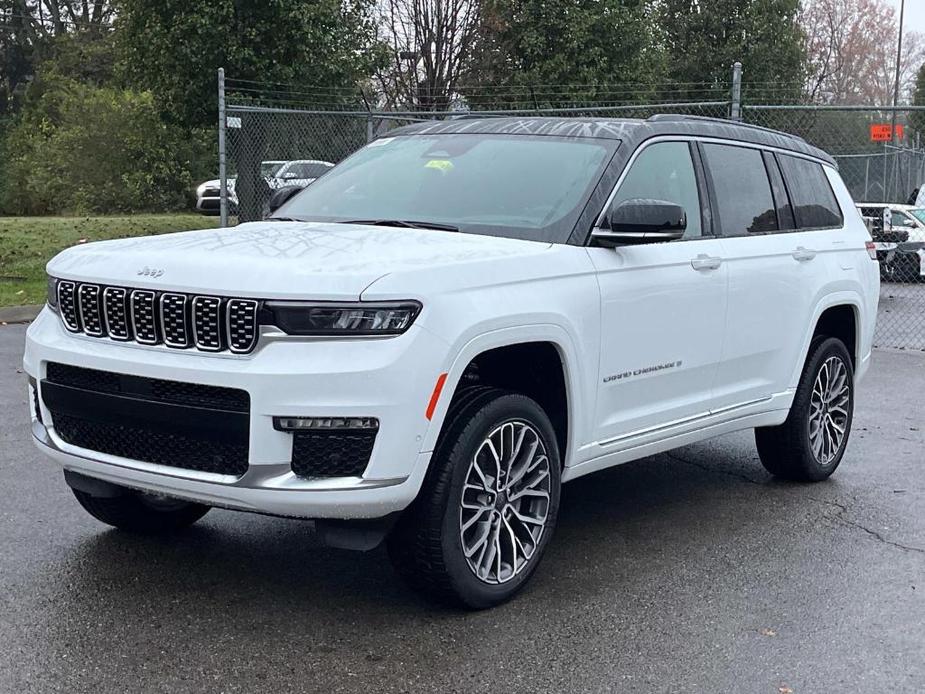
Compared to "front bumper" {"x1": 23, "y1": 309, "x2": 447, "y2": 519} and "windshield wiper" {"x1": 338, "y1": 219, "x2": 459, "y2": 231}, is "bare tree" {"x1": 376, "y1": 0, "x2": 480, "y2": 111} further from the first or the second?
"front bumper" {"x1": 23, "y1": 309, "x2": 447, "y2": 519}

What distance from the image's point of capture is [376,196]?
18.2 ft

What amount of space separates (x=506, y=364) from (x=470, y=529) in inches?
26.7

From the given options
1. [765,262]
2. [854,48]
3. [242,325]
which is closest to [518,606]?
[242,325]

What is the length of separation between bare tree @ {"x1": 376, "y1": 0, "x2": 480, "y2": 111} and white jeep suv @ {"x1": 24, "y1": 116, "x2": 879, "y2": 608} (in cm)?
2383

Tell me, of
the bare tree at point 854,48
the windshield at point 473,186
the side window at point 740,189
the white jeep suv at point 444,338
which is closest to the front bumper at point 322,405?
the white jeep suv at point 444,338

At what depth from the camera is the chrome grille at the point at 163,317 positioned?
4051 millimetres

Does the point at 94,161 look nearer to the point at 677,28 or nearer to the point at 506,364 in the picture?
the point at 677,28

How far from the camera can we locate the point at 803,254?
631cm

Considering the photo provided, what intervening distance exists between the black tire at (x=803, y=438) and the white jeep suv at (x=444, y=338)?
0.10 m

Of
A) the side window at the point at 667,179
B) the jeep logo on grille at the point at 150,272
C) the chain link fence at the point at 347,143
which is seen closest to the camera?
the jeep logo on grille at the point at 150,272

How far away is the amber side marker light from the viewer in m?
4.09

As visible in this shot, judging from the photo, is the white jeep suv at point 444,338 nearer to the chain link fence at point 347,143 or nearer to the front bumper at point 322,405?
the front bumper at point 322,405

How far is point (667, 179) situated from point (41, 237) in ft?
58.7

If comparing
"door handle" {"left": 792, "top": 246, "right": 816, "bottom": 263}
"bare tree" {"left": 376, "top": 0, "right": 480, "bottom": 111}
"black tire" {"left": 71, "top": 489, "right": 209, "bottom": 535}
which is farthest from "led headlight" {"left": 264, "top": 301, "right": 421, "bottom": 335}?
"bare tree" {"left": 376, "top": 0, "right": 480, "bottom": 111}
